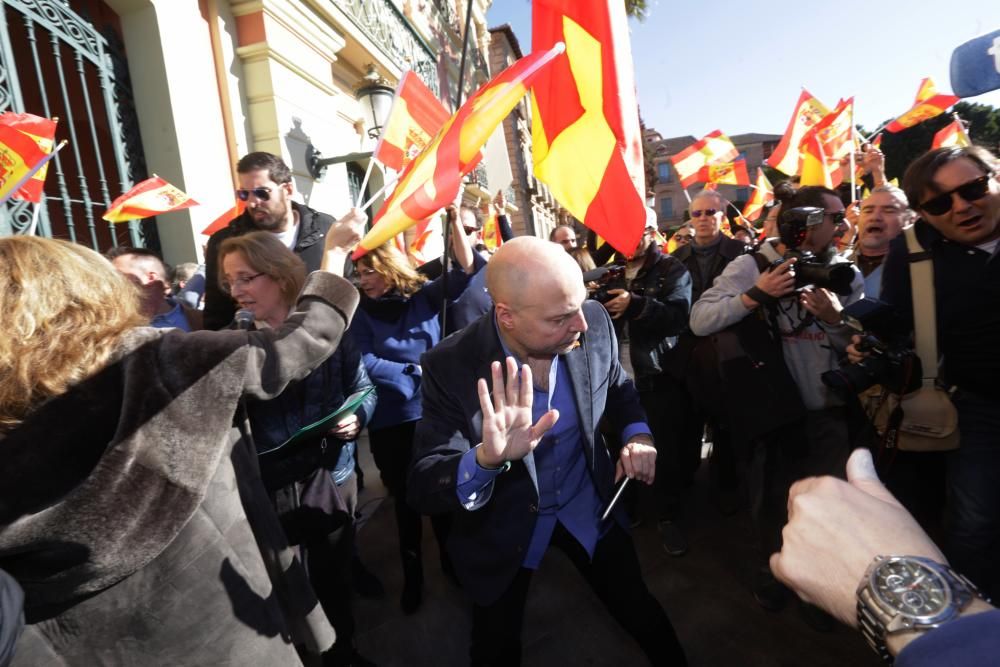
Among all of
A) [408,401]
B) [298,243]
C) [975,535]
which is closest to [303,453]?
[408,401]

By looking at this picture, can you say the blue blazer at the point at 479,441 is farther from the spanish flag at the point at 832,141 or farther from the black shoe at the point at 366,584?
the spanish flag at the point at 832,141

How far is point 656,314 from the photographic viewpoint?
2814mm

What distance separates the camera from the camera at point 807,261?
6.66ft

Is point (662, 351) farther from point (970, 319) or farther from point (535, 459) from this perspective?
point (535, 459)

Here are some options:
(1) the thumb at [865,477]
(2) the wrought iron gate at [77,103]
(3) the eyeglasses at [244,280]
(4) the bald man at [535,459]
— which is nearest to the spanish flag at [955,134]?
(4) the bald man at [535,459]

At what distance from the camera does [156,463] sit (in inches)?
43.3

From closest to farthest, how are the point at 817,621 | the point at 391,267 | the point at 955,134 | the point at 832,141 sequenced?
1. the point at 817,621
2. the point at 391,267
3. the point at 832,141
4. the point at 955,134

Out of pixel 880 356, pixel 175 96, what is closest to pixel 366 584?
pixel 880 356

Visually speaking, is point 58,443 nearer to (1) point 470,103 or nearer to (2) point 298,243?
(1) point 470,103

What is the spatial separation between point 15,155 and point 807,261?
3582mm

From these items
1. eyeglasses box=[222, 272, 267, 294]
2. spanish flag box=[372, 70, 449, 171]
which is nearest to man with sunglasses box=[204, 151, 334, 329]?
spanish flag box=[372, 70, 449, 171]

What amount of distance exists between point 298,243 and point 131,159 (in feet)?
9.23

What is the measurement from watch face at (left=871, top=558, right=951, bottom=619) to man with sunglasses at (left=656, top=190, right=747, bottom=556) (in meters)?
2.21

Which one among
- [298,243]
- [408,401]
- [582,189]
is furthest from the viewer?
[298,243]
